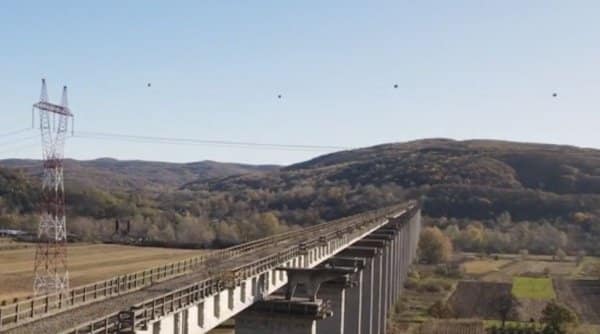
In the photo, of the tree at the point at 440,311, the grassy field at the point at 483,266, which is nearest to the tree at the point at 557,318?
the tree at the point at 440,311

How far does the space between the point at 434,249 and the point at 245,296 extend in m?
116

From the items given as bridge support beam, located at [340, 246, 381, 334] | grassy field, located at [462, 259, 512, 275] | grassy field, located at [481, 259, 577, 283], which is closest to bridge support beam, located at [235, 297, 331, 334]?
bridge support beam, located at [340, 246, 381, 334]

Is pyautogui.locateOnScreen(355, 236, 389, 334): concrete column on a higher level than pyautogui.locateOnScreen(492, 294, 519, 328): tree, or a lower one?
higher

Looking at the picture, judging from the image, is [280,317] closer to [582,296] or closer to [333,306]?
[333,306]

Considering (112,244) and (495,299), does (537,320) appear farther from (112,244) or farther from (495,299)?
(112,244)

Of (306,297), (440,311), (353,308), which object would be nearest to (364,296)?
(353,308)

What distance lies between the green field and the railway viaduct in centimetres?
3148

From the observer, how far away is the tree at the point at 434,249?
146 m

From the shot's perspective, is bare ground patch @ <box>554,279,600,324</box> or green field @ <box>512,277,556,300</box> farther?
green field @ <box>512,277,556,300</box>

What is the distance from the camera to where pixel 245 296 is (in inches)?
1393

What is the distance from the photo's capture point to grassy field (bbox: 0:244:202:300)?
8070 cm

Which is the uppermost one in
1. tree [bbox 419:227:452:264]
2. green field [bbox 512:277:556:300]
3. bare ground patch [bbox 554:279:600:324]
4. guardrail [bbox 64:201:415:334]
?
guardrail [bbox 64:201:415:334]

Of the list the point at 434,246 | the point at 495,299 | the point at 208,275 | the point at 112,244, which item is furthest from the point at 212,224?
the point at 208,275

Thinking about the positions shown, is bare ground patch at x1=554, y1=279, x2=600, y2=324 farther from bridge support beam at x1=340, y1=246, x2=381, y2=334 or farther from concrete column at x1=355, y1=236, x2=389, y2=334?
bridge support beam at x1=340, y1=246, x2=381, y2=334
